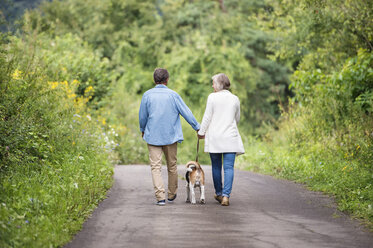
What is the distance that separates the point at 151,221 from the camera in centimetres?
742

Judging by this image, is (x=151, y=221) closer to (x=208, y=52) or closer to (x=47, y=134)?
(x=47, y=134)

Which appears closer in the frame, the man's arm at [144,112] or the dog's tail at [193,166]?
the dog's tail at [193,166]

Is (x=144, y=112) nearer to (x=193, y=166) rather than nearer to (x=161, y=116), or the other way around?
(x=161, y=116)

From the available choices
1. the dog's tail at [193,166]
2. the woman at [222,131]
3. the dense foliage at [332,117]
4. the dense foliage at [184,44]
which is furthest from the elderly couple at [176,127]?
the dense foliage at [184,44]

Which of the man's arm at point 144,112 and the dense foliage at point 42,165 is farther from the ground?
the man's arm at point 144,112

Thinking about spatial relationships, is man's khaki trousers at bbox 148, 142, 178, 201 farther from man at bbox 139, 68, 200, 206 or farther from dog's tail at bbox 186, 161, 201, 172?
dog's tail at bbox 186, 161, 201, 172

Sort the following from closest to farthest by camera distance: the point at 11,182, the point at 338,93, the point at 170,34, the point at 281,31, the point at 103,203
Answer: the point at 11,182 < the point at 103,203 < the point at 338,93 < the point at 281,31 < the point at 170,34

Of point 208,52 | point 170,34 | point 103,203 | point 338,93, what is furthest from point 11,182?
point 170,34

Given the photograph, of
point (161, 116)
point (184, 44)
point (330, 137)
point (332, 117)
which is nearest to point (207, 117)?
point (161, 116)

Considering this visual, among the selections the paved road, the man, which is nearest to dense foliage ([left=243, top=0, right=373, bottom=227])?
the paved road

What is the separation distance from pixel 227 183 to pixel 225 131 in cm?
80

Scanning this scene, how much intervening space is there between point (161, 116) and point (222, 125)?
953 millimetres

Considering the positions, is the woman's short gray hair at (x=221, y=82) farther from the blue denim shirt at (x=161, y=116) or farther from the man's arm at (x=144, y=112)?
the man's arm at (x=144, y=112)

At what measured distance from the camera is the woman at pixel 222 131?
8906 millimetres
